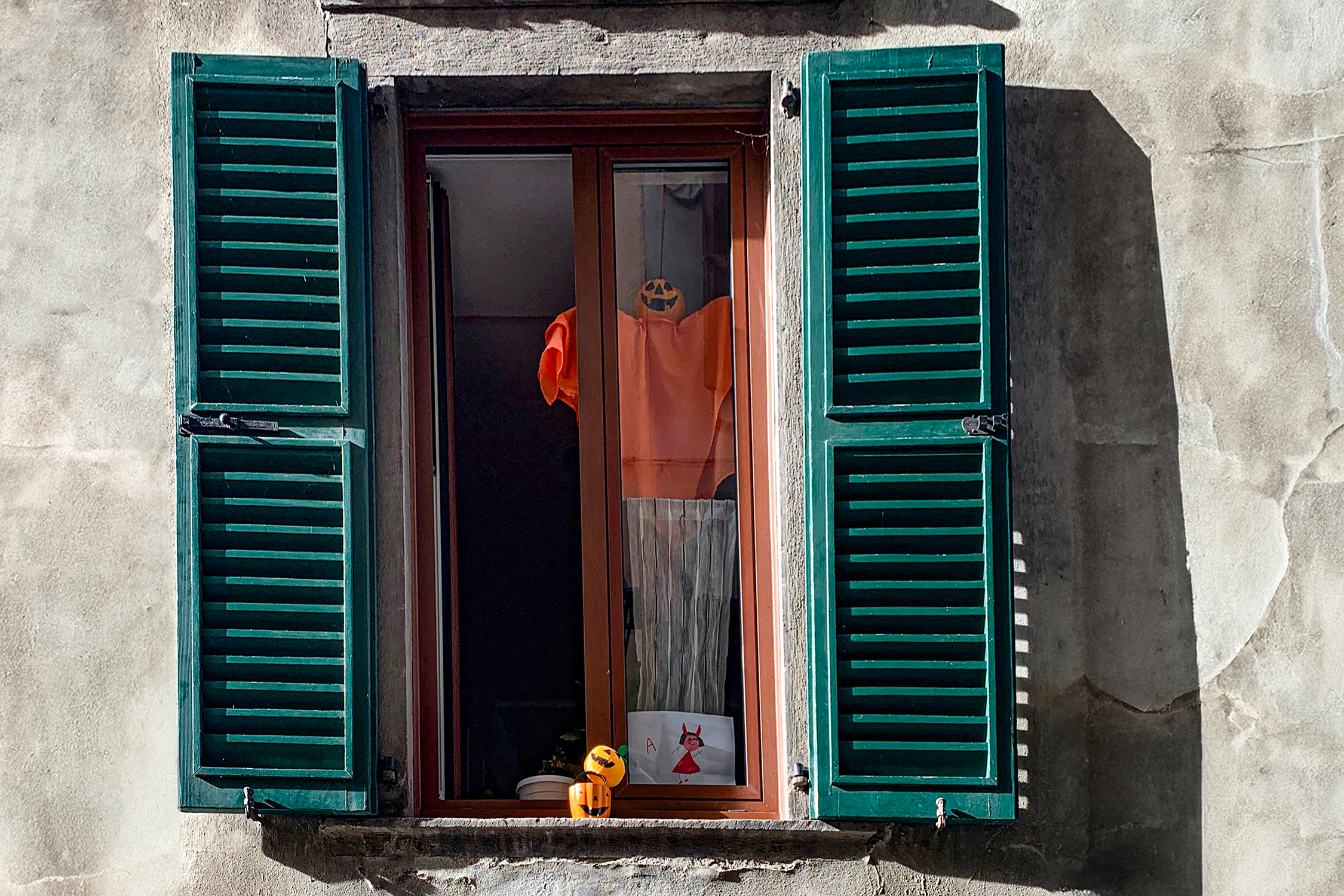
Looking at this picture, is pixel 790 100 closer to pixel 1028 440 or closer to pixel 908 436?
pixel 908 436

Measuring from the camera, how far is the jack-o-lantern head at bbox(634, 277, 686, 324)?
3.94m

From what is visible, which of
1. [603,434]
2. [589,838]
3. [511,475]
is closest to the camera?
[589,838]

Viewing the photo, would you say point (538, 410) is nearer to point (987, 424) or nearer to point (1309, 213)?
point (987, 424)

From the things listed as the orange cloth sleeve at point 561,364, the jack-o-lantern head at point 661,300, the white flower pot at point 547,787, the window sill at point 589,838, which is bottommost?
the window sill at point 589,838

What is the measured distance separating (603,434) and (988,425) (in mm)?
1026

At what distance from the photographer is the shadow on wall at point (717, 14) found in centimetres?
376

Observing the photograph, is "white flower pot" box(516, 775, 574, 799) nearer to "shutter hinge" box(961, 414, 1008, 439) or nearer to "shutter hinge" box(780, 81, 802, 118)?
"shutter hinge" box(961, 414, 1008, 439)

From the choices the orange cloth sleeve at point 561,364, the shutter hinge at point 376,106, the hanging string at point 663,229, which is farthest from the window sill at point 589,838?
the shutter hinge at point 376,106

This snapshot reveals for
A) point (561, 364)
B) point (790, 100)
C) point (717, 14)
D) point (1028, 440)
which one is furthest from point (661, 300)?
point (1028, 440)

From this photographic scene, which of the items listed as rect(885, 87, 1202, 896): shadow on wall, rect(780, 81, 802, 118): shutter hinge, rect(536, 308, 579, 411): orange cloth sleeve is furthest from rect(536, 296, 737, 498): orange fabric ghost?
rect(885, 87, 1202, 896): shadow on wall

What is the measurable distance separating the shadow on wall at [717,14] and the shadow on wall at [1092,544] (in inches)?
11.5

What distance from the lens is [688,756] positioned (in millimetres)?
3822

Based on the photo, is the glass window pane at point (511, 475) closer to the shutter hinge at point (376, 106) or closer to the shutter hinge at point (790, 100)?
the shutter hinge at point (376, 106)

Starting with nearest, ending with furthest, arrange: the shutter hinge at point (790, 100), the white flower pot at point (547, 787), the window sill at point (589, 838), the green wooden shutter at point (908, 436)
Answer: the green wooden shutter at point (908, 436)
the window sill at point (589, 838)
the shutter hinge at point (790, 100)
the white flower pot at point (547, 787)
